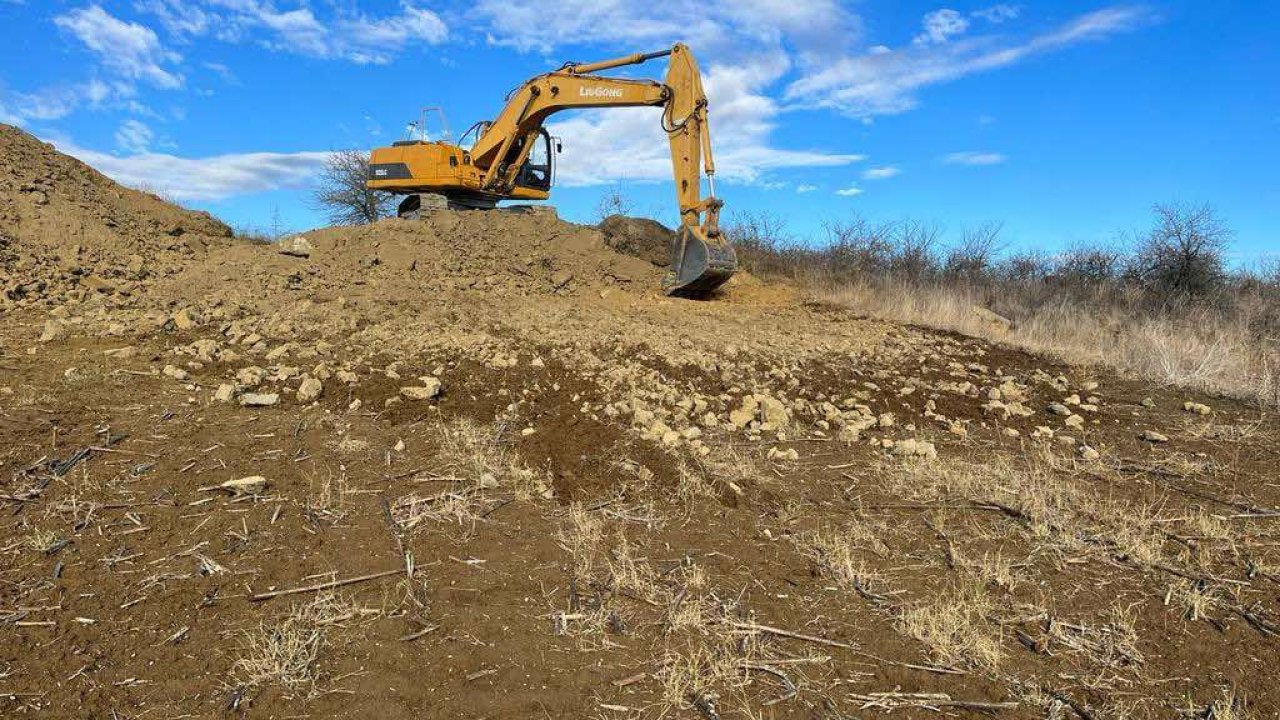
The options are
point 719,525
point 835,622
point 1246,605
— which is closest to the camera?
point 835,622

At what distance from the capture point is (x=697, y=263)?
33.6 ft

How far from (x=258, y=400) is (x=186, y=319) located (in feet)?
8.20

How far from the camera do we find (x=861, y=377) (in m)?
7.09

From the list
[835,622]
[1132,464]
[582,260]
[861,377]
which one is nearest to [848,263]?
[582,260]

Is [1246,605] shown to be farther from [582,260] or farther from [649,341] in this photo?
[582,260]

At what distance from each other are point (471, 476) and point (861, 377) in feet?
14.3

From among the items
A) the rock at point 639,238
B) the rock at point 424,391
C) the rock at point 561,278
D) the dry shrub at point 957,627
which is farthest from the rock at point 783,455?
the rock at point 639,238

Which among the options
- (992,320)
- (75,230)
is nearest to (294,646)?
(75,230)

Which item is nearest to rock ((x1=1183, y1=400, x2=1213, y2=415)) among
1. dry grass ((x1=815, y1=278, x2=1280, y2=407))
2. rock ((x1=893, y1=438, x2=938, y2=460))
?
dry grass ((x1=815, y1=278, x2=1280, y2=407))

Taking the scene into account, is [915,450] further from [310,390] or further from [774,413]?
[310,390]

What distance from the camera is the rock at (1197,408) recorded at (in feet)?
21.3

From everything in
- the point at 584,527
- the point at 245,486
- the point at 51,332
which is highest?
the point at 51,332

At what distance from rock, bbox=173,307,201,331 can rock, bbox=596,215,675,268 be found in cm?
736

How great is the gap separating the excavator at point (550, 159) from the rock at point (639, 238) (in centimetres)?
144
